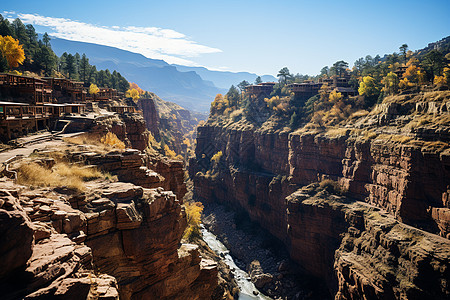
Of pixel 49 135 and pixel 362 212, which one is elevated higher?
pixel 49 135

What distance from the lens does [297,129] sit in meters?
73.6

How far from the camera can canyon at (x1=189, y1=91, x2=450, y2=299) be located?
34.2m

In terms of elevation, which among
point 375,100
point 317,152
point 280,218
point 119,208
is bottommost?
point 280,218

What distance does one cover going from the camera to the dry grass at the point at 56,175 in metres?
15.8

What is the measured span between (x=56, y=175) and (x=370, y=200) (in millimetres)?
44492

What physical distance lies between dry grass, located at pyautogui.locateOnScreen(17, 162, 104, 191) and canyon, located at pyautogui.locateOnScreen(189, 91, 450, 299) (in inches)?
1294

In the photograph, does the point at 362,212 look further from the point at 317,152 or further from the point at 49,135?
the point at 49,135

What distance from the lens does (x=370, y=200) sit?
47312 millimetres

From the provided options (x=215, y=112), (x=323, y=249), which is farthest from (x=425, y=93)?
(x=215, y=112)

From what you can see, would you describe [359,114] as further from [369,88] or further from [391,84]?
[369,88]

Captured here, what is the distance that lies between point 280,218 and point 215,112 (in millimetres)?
66494

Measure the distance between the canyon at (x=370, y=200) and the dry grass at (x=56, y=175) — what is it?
3286cm

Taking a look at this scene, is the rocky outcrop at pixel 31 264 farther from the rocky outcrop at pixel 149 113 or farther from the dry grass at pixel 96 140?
the rocky outcrop at pixel 149 113

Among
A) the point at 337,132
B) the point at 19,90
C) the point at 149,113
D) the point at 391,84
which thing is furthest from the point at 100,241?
the point at 149,113
